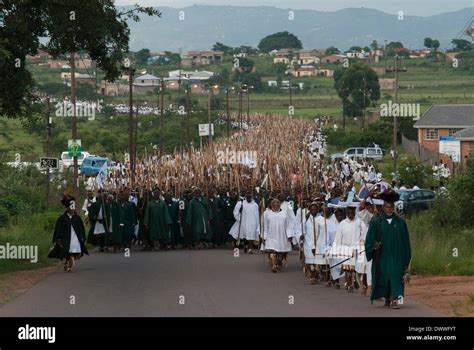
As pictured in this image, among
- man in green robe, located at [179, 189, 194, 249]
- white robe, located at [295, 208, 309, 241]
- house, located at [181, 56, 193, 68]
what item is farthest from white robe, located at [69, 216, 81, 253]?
house, located at [181, 56, 193, 68]

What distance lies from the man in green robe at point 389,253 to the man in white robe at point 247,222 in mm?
13509

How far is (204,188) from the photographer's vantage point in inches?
1462

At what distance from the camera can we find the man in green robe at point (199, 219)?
33.2 metres

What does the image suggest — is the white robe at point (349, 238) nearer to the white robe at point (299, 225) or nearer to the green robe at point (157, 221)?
the white robe at point (299, 225)

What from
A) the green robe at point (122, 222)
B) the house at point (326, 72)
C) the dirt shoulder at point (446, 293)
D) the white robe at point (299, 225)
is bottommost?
the green robe at point (122, 222)

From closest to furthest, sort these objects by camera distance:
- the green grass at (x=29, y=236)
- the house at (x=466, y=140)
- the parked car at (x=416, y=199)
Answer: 1. the green grass at (x=29, y=236)
2. the parked car at (x=416, y=199)
3. the house at (x=466, y=140)

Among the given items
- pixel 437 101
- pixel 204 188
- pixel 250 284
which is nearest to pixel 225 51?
pixel 437 101

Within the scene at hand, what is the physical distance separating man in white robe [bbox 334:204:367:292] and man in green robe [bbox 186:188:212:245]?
483 inches

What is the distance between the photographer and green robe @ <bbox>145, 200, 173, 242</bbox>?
33.0 metres

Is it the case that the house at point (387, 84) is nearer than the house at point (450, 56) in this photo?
Yes

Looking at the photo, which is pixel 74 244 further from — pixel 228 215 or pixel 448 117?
pixel 448 117

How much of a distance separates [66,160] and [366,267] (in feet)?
163

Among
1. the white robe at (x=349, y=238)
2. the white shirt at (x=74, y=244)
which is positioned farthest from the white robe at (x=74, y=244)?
the white robe at (x=349, y=238)
